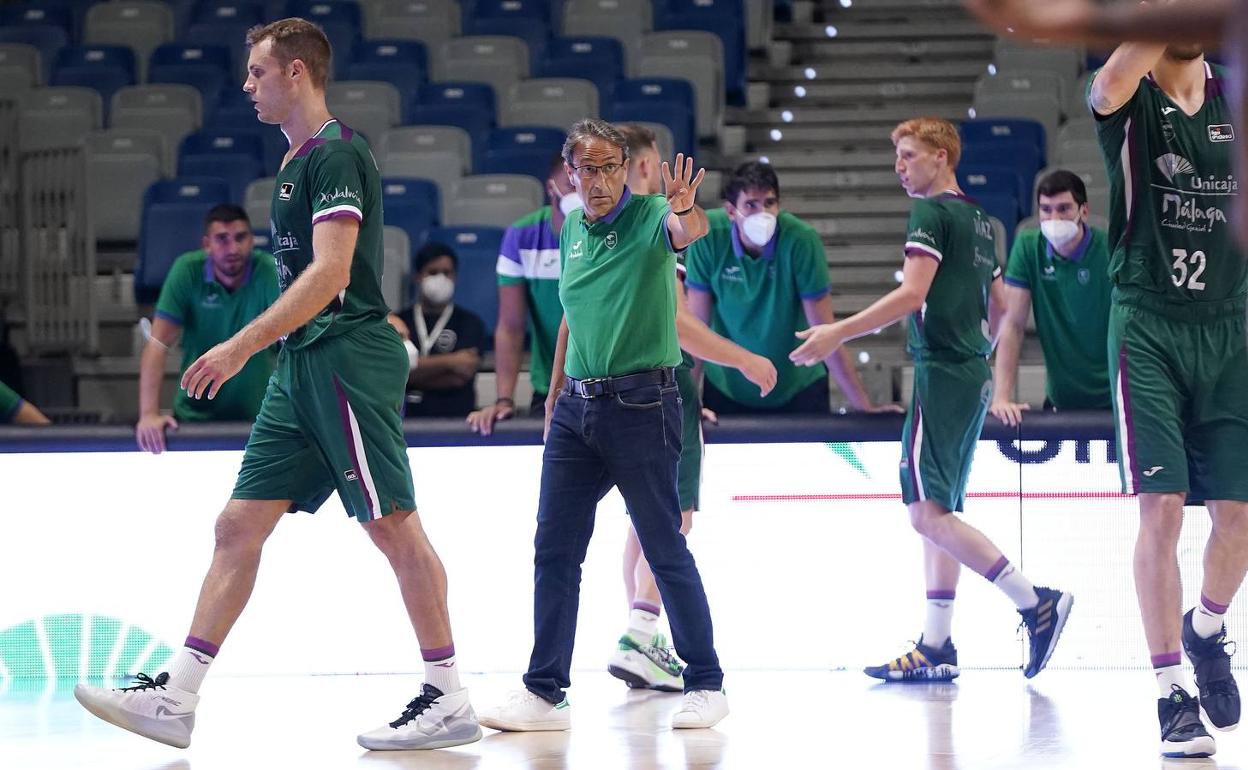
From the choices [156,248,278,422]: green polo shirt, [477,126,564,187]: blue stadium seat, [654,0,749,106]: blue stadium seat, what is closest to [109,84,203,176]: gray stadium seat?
[477,126,564,187]: blue stadium seat

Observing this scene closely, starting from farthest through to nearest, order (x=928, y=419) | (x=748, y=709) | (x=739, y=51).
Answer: (x=739, y=51) < (x=928, y=419) < (x=748, y=709)

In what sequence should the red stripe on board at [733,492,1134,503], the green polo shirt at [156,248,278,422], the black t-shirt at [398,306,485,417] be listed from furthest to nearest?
the black t-shirt at [398,306,485,417], the green polo shirt at [156,248,278,422], the red stripe on board at [733,492,1134,503]

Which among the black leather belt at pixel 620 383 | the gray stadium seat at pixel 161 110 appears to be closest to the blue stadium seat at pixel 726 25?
the gray stadium seat at pixel 161 110

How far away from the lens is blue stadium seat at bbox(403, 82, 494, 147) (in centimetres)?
1153

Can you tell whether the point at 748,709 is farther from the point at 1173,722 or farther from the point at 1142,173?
the point at 1142,173

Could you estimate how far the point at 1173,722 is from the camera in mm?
4246

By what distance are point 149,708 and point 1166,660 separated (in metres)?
2.70

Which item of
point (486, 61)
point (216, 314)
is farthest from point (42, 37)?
point (216, 314)

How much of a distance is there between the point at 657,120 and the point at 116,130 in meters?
→ 3.72

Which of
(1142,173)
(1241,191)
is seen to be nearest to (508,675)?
(1142,173)

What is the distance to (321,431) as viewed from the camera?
175 inches

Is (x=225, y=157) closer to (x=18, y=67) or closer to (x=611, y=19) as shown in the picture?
(x=18, y=67)

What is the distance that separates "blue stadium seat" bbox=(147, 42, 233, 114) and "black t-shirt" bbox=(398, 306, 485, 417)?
5365 mm

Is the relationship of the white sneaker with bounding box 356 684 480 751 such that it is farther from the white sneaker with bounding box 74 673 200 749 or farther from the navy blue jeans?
the white sneaker with bounding box 74 673 200 749
